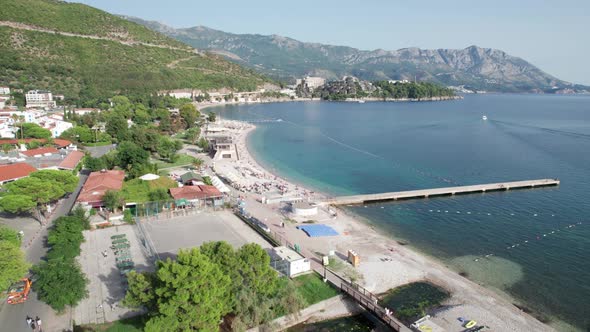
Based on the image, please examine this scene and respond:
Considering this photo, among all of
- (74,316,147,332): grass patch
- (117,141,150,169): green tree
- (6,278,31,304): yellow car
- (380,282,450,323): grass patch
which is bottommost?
(380,282,450,323): grass patch

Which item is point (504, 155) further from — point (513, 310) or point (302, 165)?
point (513, 310)

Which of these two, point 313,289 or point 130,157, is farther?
point 130,157

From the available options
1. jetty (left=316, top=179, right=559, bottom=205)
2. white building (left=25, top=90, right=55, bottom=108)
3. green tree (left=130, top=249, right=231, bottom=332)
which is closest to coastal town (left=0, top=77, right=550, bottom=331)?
jetty (left=316, top=179, right=559, bottom=205)

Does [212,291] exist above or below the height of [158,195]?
above

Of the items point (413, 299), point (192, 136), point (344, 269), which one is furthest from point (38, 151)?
point (413, 299)

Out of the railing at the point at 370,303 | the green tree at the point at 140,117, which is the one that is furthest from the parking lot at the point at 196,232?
the green tree at the point at 140,117

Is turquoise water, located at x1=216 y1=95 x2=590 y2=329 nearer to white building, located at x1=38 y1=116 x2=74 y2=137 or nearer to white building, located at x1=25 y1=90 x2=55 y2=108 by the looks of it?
white building, located at x1=38 y1=116 x2=74 y2=137

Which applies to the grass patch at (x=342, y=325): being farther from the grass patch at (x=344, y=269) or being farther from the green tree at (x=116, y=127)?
the green tree at (x=116, y=127)

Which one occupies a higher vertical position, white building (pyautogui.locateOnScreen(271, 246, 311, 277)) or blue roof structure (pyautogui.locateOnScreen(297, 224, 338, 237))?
white building (pyautogui.locateOnScreen(271, 246, 311, 277))

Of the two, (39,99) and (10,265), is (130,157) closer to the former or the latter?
(10,265)
